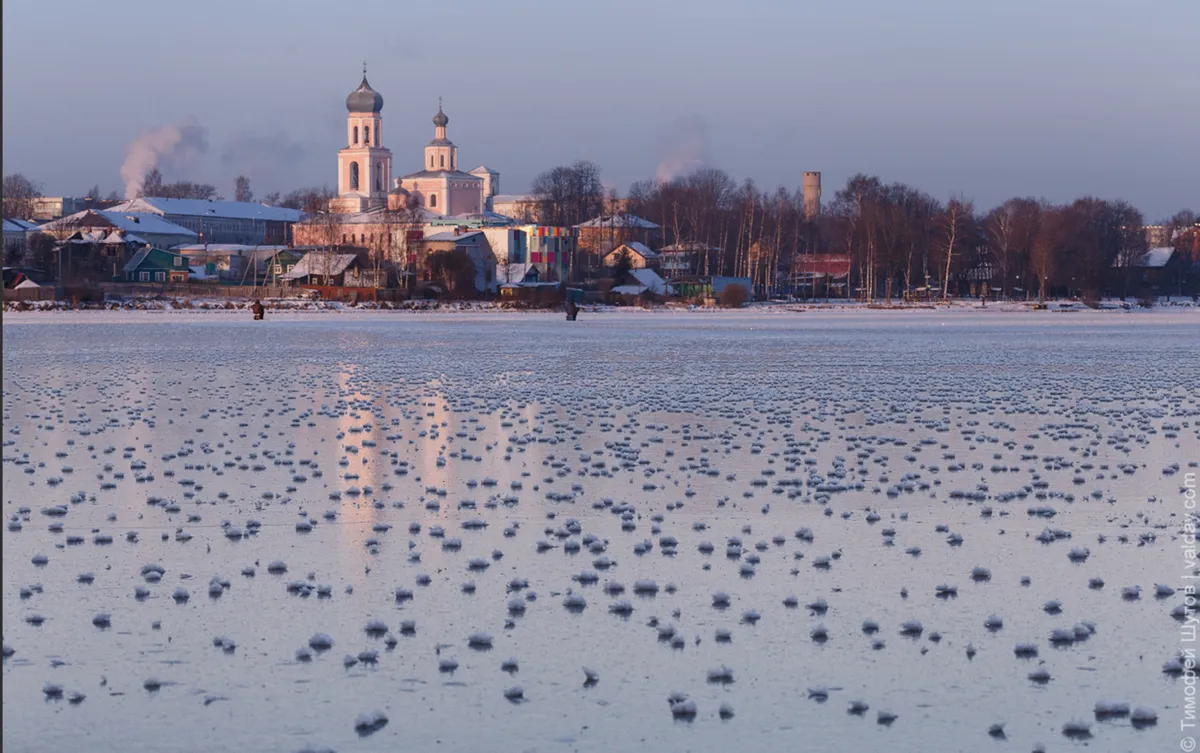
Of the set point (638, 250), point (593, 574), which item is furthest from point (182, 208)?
point (593, 574)

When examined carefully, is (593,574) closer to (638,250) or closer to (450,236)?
(450,236)

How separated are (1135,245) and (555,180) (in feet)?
199

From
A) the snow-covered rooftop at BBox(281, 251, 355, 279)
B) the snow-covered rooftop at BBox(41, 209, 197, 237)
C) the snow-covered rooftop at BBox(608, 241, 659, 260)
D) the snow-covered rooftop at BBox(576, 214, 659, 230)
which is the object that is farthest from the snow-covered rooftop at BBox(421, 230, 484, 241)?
the snow-covered rooftop at BBox(41, 209, 197, 237)

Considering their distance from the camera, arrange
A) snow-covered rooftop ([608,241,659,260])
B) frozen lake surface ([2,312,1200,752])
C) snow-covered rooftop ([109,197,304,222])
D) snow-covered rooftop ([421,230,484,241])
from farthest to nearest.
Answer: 1. snow-covered rooftop ([109,197,304,222])
2. snow-covered rooftop ([608,241,659,260])
3. snow-covered rooftop ([421,230,484,241])
4. frozen lake surface ([2,312,1200,752])

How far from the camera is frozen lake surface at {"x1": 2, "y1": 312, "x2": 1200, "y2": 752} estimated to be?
26.4 feet

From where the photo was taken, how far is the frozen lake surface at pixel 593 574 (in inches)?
317

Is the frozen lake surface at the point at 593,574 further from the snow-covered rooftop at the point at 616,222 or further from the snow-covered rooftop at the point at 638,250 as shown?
the snow-covered rooftop at the point at 616,222

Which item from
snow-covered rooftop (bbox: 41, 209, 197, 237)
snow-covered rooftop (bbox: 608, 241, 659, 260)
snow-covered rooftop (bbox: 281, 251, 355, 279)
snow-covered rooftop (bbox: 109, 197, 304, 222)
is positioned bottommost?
snow-covered rooftop (bbox: 281, 251, 355, 279)

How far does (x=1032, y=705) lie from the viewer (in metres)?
8.20

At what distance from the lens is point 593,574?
37.1 ft

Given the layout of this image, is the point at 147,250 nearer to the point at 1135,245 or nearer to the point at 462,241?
the point at 462,241

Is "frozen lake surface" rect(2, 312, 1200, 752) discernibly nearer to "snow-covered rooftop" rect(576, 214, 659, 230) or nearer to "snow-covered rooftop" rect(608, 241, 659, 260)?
"snow-covered rooftop" rect(608, 241, 659, 260)

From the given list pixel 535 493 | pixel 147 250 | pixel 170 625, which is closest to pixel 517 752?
pixel 170 625

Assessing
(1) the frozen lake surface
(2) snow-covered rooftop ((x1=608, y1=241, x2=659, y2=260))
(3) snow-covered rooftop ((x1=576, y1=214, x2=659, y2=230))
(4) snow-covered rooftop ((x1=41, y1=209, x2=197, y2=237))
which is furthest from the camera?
(4) snow-covered rooftop ((x1=41, y1=209, x2=197, y2=237))
